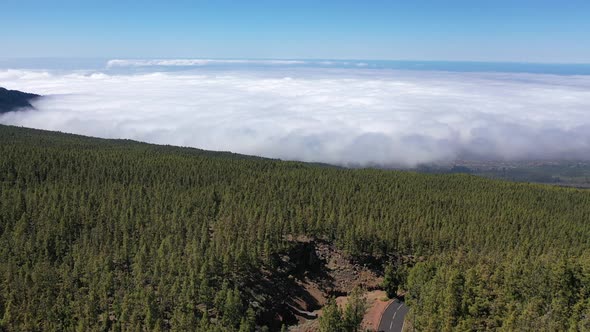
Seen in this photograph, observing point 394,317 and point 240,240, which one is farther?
point 240,240

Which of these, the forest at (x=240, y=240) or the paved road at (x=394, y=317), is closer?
the forest at (x=240, y=240)

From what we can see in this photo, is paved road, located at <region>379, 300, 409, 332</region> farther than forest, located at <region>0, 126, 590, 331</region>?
Yes

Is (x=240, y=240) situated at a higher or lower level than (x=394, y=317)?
higher

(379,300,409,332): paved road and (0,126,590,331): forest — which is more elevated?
(0,126,590,331): forest

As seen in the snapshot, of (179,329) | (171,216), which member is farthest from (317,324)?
(171,216)

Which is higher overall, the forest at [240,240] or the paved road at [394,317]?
the forest at [240,240]
